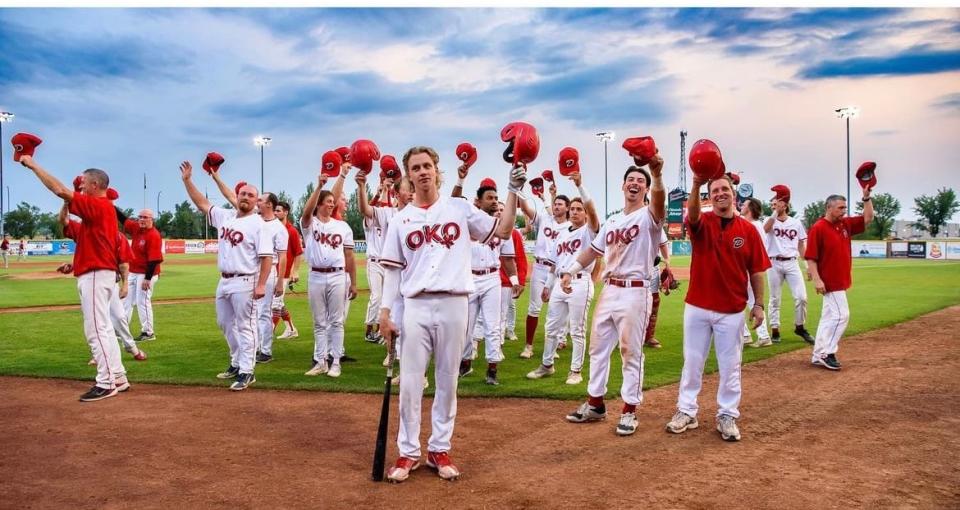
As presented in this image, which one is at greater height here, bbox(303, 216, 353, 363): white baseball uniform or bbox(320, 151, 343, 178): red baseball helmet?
bbox(320, 151, 343, 178): red baseball helmet

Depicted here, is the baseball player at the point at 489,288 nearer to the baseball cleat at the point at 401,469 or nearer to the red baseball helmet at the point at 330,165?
the red baseball helmet at the point at 330,165

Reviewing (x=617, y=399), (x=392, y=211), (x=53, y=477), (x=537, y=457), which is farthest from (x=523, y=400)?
(x=53, y=477)

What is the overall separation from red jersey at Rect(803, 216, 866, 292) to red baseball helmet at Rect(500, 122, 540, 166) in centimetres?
559

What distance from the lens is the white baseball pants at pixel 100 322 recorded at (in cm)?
710

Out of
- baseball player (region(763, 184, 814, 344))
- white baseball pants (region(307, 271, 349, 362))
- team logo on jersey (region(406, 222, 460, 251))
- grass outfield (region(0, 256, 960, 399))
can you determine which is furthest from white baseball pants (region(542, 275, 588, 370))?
baseball player (region(763, 184, 814, 344))

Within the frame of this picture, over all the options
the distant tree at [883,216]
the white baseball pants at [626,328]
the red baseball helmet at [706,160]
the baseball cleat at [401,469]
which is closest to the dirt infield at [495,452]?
the baseball cleat at [401,469]

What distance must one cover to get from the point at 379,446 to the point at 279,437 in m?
1.54

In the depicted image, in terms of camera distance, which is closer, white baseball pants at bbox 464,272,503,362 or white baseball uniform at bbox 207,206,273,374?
white baseball uniform at bbox 207,206,273,374

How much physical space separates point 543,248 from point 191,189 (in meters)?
5.15

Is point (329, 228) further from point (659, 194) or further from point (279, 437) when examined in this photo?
point (659, 194)

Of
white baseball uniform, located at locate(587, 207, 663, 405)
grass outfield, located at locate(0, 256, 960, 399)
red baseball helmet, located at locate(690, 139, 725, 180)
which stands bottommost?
grass outfield, located at locate(0, 256, 960, 399)

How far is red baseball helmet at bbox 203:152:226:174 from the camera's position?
8109 millimetres

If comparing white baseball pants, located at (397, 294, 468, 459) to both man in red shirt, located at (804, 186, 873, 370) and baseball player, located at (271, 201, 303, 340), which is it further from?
→ man in red shirt, located at (804, 186, 873, 370)

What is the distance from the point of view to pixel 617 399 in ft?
23.2
